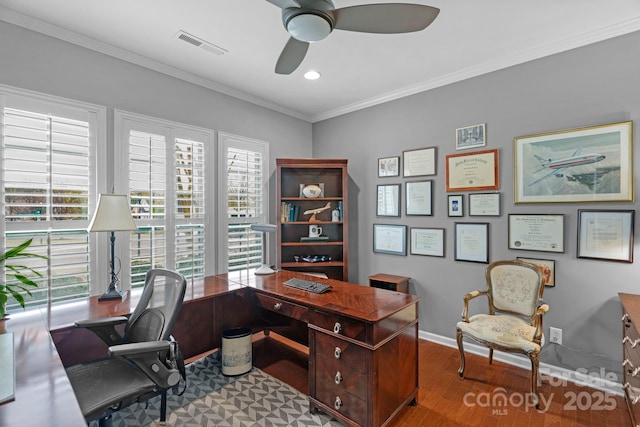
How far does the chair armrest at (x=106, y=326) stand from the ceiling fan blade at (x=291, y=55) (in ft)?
6.43

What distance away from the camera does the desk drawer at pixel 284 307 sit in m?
2.11

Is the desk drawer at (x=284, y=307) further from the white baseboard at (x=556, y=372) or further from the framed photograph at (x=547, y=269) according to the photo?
the framed photograph at (x=547, y=269)

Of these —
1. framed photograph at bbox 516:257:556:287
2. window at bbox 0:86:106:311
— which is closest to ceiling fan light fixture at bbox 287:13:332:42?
window at bbox 0:86:106:311

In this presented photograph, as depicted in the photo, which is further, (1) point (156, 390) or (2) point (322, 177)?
(2) point (322, 177)

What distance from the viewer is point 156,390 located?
5.38 ft

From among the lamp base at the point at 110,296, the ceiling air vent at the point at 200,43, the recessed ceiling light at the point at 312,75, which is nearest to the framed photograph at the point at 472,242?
the recessed ceiling light at the point at 312,75

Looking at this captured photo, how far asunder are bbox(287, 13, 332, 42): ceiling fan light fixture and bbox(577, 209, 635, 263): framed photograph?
→ 245cm

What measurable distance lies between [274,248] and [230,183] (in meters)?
1.05

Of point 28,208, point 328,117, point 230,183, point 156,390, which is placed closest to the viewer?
point 156,390

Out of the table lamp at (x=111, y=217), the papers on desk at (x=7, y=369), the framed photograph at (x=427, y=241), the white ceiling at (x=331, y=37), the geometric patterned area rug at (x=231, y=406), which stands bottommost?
the geometric patterned area rug at (x=231, y=406)

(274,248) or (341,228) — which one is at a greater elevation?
(341,228)

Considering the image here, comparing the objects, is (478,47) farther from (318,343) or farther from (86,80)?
(86,80)

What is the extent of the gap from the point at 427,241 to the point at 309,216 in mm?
1511

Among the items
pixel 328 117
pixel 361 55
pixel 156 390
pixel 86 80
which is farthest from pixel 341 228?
pixel 86 80
